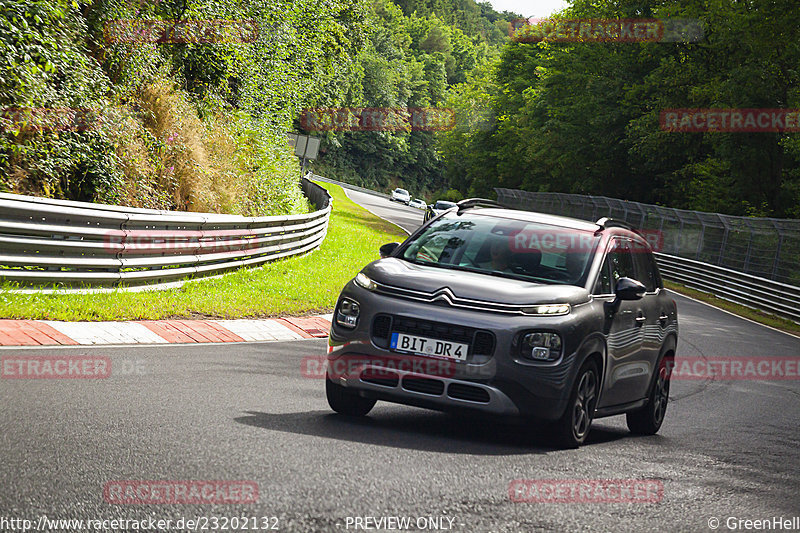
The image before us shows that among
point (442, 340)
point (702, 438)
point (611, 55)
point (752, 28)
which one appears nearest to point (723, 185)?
point (752, 28)

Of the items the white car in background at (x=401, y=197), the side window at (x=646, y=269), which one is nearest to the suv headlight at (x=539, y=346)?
the side window at (x=646, y=269)

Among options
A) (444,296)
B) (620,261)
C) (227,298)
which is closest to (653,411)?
(620,261)

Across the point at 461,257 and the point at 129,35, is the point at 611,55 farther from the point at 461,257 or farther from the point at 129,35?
the point at 461,257

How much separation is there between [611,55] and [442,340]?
171 ft

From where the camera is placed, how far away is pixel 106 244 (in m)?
12.3

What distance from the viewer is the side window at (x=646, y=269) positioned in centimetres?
866

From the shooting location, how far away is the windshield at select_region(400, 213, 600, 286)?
760 cm

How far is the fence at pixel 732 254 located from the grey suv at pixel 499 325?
16454 mm

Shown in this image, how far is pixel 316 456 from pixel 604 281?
3.00m

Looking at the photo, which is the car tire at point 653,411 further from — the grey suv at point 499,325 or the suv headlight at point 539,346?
the suv headlight at point 539,346

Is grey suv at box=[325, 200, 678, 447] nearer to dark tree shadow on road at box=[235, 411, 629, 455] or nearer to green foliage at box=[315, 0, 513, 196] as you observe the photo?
dark tree shadow on road at box=[235, 411, 629, 455]

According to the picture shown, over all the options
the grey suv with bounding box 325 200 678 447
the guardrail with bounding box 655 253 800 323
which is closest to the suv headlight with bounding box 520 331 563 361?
the grey suv with bounding box 325 200 678 447

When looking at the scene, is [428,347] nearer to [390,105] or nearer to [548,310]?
[548,310]

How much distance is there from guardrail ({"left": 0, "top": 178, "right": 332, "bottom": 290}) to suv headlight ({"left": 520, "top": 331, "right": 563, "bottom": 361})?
6.59 m
